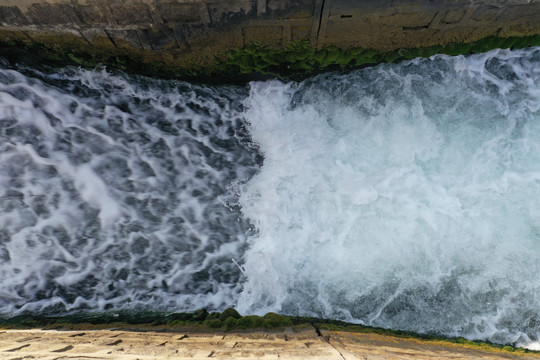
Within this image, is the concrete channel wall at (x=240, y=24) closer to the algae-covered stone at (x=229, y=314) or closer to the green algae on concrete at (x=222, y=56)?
the green algae on concrete at (x=222, y=56)

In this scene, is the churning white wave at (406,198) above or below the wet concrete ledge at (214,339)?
above

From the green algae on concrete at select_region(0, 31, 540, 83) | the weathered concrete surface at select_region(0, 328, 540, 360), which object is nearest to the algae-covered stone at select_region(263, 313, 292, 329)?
the weathered concrete surface at select_region(0, 328, 540, 360)

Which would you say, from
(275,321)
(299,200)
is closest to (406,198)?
(299,200)

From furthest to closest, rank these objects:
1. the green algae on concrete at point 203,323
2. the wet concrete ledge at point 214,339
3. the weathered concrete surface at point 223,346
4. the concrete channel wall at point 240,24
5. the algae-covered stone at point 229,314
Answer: the algae-covered stone at point 229,314
the green algae on concrete at point 203,323
the concrete channel wall at point 240,24
the wet concrete ledge at point 214,339
the weathered concrete surface at point 223,346

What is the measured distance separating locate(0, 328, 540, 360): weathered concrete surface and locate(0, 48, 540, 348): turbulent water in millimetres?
1019

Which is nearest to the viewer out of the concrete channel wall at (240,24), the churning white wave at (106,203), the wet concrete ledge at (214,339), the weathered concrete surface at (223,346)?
the weathered concrete surface at (223,346)

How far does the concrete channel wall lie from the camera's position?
506 centimetres

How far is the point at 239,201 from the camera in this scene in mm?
6453

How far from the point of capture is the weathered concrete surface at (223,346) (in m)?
3.53

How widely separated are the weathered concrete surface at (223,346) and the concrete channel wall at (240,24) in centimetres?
454

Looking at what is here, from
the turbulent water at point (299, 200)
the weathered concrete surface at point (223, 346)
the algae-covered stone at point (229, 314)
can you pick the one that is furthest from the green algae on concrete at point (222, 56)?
the weathered concrete surface at point (223, 346)

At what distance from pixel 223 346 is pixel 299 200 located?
298cm

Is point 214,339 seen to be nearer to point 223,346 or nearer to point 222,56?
point 223,346

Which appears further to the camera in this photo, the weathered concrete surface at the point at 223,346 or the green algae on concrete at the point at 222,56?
the green algae on concrete at the point at 222,56
